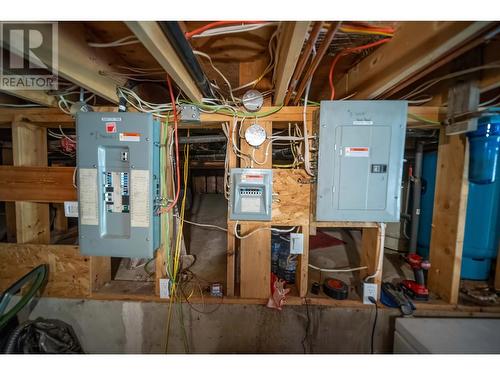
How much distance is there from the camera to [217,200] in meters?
3.51

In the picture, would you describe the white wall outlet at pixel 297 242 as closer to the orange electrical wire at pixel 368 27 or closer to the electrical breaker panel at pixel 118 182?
the electrical breaker panel at pixel 118 182

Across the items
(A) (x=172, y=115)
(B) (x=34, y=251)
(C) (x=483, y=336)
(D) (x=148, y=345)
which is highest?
(A) (x=172, y=115)

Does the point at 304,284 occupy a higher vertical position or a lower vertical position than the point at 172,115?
lower

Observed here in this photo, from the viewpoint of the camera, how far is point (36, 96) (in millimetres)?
1170

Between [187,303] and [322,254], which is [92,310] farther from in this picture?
[322,254]

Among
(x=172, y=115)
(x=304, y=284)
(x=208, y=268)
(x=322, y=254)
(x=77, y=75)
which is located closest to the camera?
(x=77, y=75)

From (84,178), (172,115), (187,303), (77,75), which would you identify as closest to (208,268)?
(187,303)

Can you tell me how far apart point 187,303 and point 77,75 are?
1.45m

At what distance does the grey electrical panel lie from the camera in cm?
103

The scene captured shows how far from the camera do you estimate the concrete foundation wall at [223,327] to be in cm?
134

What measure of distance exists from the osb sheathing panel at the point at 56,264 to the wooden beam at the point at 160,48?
1.43m

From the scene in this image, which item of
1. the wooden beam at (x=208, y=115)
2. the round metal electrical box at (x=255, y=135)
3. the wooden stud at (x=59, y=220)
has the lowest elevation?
the wooden stud at (x=59, y=220)

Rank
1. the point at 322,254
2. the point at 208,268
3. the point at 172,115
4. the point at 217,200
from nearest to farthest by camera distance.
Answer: the point at 172,115 < the point at 208,268 < the point at 322,254 < the point at 217,200

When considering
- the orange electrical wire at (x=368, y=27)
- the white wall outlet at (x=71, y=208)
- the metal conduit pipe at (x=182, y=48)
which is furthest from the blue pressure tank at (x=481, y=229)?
the white wall outlet at (x=71, y=208)
